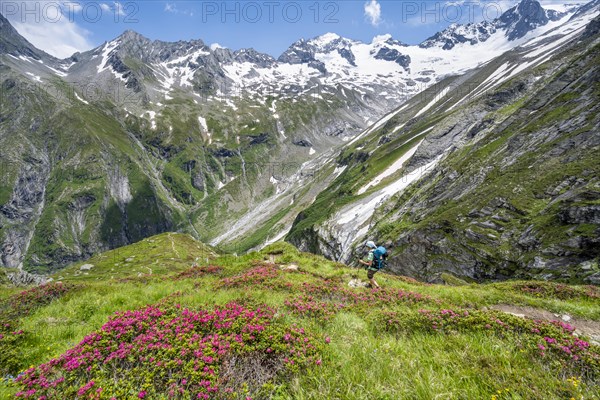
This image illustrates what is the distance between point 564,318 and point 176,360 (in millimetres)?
13811

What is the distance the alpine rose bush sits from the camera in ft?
16.1

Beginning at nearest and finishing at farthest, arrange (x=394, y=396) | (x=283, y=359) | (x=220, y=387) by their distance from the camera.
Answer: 1. (x=394, y=396)
2. (x=220, y=387)
3. (x=283, y=359)

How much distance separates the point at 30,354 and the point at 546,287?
20.3m

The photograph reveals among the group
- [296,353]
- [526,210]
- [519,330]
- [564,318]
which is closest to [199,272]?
[296,353]

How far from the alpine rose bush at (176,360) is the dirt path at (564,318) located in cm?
989

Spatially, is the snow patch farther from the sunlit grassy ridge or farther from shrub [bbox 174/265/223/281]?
the sunlit grassy ridge

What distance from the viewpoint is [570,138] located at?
31750 mm

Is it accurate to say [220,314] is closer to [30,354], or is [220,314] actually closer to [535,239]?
[30,354]

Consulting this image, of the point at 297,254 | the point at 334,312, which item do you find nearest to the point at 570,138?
the point at 297,254

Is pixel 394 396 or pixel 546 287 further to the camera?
pixel 546 287

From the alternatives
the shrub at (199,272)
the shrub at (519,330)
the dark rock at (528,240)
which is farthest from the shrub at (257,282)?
the dark rock at (528,240)

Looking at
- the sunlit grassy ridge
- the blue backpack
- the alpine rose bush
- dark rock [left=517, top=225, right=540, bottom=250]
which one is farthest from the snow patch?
the alpine rose bush

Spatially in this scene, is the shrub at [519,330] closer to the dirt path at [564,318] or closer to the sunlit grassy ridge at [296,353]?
the sunlit grassy ridge at [296,353]

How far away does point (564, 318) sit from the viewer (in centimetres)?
1111
